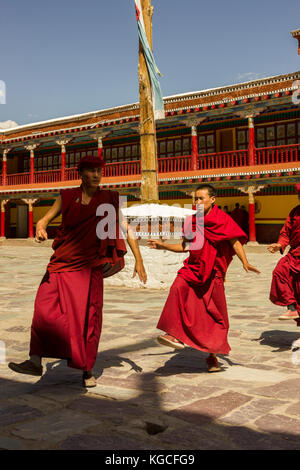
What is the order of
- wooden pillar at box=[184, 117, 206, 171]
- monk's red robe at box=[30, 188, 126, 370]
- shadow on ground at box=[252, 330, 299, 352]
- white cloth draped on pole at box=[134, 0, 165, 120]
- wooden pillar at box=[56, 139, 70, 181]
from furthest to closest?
wooden pillar at box=[56, 139, 70, 181]
wooden pillar at box=[184, 117, 206, 171]
white cloth draped on pole at box=[134, 0, 165, 120]
shadow on ground at box=[252, 330, 299, 352]
monk's red robe at box=[30, 188, 126, 370]

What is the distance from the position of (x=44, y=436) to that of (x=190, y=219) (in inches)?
80.3

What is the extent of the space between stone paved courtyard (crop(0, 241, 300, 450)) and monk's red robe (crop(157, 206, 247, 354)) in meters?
0.25

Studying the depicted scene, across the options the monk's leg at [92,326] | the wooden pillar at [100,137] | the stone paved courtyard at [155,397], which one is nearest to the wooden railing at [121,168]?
the wooden pillar at [100,137]

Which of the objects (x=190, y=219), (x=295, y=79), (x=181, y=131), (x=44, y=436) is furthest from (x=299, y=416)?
(x=181, y=131)

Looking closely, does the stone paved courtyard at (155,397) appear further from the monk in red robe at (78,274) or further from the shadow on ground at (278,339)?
the monk in red robe at (78,274)

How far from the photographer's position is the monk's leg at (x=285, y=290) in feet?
14.6

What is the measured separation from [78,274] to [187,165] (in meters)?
17.7

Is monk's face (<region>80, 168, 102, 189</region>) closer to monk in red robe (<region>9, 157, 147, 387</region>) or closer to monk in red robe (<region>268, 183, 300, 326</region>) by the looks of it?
monk in red robe (<region>9, 157, 147, 387</region>)

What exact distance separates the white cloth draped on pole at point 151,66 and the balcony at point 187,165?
8728mm

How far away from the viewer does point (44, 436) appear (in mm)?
2355

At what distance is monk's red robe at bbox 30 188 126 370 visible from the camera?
3.15 metres

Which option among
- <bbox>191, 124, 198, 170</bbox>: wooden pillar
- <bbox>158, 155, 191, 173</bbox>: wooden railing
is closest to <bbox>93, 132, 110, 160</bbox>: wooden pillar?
<bbox>158, 155, 191, 173</bbox>: wooden railing

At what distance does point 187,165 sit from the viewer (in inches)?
809

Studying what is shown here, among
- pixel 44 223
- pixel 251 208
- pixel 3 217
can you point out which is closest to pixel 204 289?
pixel 44 223
